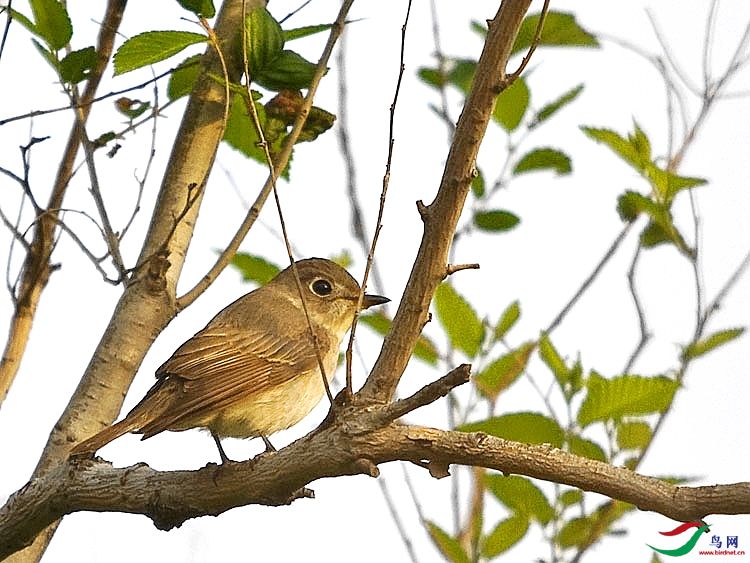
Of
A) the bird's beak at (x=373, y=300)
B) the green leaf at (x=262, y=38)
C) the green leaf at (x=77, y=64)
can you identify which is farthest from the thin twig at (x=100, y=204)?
the bird's beak at (x=373, y=300)

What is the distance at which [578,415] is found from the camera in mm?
3893

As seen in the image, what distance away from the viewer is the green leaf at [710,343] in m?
4.15

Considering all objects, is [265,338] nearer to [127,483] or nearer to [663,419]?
[127,483]

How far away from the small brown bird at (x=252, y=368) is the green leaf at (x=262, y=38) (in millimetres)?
922

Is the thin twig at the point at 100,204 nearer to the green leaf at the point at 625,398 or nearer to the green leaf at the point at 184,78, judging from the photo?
the green leaf at the point at 184,78

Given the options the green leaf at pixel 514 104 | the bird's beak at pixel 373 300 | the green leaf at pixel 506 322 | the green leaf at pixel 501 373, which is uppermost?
the green leaf at pixel 514 104

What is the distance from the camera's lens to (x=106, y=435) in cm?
388

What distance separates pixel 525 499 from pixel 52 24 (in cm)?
231

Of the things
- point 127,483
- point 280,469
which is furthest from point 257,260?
point 280,469

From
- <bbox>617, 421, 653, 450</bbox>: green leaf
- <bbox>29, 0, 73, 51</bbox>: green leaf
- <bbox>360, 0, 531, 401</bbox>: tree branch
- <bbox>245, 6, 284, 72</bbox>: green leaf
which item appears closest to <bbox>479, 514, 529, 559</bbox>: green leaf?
<bbox>617, 421, 653, 450</bbox>: green leaf

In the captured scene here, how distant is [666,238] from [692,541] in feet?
3.59

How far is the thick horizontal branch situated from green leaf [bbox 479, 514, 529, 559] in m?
0.78

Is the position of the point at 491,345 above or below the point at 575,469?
above

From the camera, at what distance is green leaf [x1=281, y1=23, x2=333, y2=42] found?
434 centimetres
